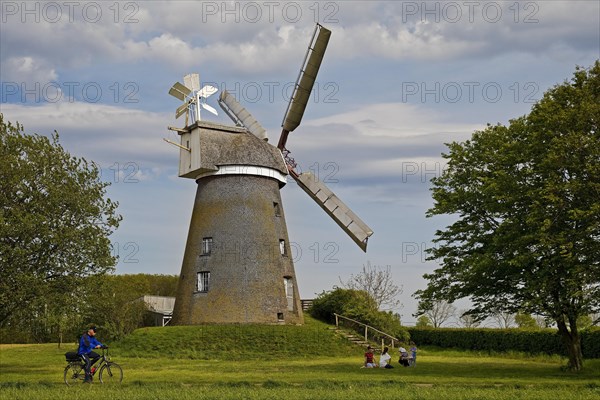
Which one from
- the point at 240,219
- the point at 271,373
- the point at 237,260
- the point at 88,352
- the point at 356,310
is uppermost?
the point at 240,219

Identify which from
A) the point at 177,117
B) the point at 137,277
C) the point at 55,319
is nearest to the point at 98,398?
the point at 55,319

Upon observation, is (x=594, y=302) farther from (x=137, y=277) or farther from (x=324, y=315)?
(x=137, y=277)

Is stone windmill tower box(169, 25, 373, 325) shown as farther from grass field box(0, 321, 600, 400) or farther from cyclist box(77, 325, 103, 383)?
cyclist box(77, 325, 103, 383)

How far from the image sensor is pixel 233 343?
130ft

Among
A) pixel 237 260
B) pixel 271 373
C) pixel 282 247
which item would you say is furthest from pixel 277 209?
pixel 271 373

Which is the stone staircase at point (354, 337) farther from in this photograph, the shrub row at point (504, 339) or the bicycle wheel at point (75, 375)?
the bicycle wheel at point (75, 375)

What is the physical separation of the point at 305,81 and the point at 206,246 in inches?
428

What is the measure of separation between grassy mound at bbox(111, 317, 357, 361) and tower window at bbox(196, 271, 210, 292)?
8.17 ft

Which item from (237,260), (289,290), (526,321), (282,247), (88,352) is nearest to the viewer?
(88,352)

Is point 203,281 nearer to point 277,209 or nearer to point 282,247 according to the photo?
point 282,247

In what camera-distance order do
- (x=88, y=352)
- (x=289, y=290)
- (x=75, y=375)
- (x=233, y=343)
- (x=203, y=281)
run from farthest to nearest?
(x=289, y=290)
(x=203, y=281)
(x=233, y=343)
(x=88, y=352)
(x=75, y=375)

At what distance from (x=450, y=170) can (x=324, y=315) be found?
19336 mm

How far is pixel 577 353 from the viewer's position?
30.1 metres

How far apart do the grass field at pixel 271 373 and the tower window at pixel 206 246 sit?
4596mm
